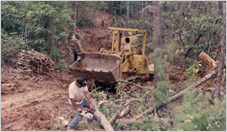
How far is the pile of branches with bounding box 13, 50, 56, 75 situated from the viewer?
13.0 m

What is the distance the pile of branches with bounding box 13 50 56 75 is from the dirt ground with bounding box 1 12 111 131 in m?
0.29

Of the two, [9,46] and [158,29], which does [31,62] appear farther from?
[158,29]

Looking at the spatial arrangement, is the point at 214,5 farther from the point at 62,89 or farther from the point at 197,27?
the point at 62,89

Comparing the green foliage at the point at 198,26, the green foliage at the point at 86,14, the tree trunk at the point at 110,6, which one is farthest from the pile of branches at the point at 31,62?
the tree trunk at the point at 110,6

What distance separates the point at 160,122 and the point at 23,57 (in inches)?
273

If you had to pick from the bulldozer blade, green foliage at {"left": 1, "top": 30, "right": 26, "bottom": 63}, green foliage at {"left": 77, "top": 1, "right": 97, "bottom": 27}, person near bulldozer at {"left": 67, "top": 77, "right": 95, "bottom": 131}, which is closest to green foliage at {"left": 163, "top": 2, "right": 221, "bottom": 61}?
the bulldozer blade

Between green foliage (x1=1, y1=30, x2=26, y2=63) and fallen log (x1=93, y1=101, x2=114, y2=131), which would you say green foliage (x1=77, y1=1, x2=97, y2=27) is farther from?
fallen log (x1=93, y1=101, x2=114, y2=131)

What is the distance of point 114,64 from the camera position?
473 inches

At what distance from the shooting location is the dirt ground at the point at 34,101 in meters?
7.91

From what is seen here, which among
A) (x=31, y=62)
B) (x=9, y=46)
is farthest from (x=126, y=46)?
(x=9, y=46)

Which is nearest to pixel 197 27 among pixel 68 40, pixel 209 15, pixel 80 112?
pixel 209 15

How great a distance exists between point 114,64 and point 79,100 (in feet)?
14.3

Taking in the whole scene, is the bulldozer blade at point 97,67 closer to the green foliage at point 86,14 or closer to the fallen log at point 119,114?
the fallen log at point 119,114

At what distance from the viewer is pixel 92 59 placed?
12.3 meters
